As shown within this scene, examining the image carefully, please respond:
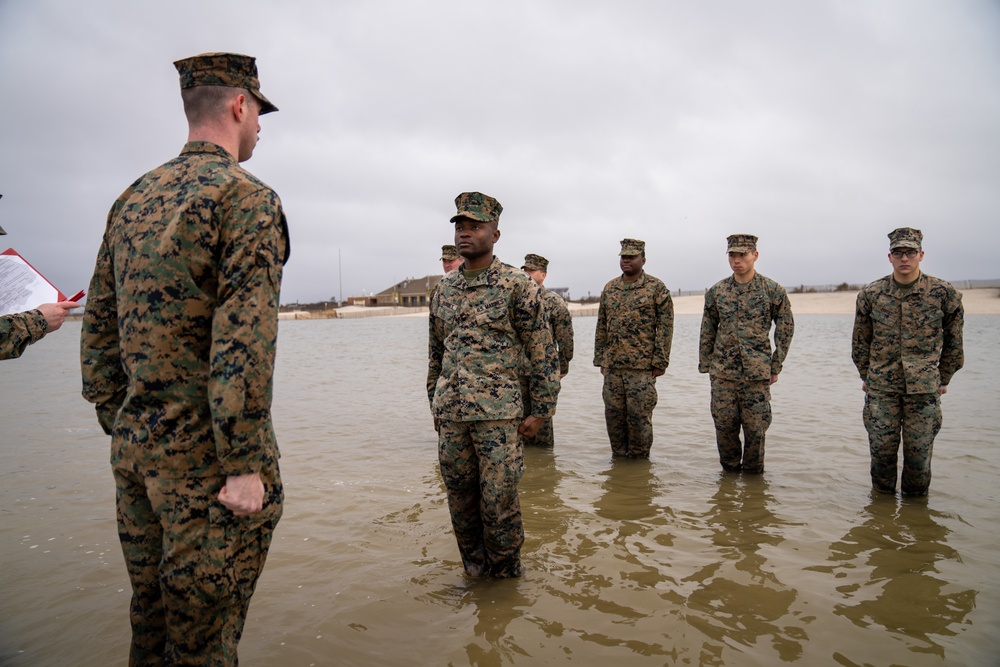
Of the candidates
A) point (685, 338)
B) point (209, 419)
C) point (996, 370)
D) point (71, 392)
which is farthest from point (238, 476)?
point (685, 338)

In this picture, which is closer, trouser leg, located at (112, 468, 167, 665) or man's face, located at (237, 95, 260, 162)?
trouser leg, located at (112, 468, 167, 665)

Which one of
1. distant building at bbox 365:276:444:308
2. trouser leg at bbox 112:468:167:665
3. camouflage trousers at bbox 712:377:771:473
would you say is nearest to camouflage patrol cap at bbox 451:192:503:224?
trouser leg at bbox 112:468:167:665

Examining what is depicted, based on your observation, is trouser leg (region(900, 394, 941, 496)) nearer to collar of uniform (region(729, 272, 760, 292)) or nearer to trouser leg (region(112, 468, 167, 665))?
collar of uniform (region(729, 272, 760, 292))

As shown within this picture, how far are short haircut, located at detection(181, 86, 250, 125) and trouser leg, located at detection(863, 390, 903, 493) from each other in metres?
5.82

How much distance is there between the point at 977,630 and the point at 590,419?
22.5 feet

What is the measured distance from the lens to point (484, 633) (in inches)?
131

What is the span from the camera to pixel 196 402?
2.04m

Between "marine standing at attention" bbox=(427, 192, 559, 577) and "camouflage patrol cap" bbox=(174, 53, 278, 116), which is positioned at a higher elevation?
"camouflage patrol cap" bbox=(174, 53, 278, 116)

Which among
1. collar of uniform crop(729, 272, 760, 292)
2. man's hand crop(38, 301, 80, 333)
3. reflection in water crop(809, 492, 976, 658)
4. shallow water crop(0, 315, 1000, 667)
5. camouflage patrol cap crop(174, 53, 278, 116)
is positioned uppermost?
camouflage patrol cap crop(174, 53, 278, 116)

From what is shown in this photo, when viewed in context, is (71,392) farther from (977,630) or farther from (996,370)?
(996,370)

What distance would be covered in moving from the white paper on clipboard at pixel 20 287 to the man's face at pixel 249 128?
1.83 meters

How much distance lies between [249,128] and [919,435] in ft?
19.2

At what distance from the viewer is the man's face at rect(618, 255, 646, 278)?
6938 mm

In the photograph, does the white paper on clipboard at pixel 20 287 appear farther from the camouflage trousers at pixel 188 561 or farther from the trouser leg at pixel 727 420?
the trouser leg at pixel 727 420
